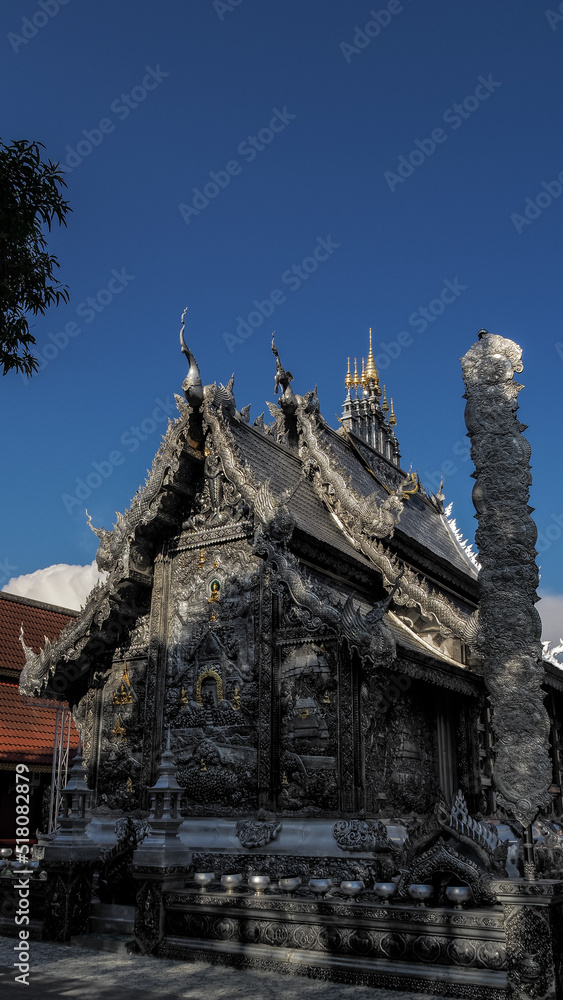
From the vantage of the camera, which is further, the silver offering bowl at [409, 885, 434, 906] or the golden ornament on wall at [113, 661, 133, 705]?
the golden ornament on wall at [113, 661, 133, 705]

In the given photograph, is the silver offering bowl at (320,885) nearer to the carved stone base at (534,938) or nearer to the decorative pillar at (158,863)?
the decorative pillar at (158,863)

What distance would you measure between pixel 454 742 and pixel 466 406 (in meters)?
6.39

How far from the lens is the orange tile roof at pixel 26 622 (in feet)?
63.1

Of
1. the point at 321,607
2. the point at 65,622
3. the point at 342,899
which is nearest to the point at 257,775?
the point at 321,607

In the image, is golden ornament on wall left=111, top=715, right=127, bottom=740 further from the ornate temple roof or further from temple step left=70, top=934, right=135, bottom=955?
temple step left=70, top=934, right=135, bottom=955

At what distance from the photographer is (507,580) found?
7.02 m

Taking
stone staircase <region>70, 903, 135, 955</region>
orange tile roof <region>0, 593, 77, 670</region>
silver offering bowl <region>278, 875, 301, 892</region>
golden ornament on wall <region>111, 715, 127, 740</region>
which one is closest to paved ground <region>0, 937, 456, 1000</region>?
stone staircase <region>70, 903, 135, 955</region>

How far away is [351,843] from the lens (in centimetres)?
865

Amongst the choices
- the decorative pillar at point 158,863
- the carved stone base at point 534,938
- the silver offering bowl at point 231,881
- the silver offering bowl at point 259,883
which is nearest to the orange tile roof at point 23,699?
the decorative pillar at point 158,863

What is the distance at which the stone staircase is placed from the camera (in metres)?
8.09

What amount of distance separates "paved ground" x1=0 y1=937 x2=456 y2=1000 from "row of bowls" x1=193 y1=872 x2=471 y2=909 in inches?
27.9

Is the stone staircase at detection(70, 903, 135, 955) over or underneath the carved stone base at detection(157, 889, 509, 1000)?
underneath

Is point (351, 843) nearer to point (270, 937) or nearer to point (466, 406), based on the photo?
point (270, 937)

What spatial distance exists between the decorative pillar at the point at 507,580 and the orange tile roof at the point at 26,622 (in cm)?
1425
